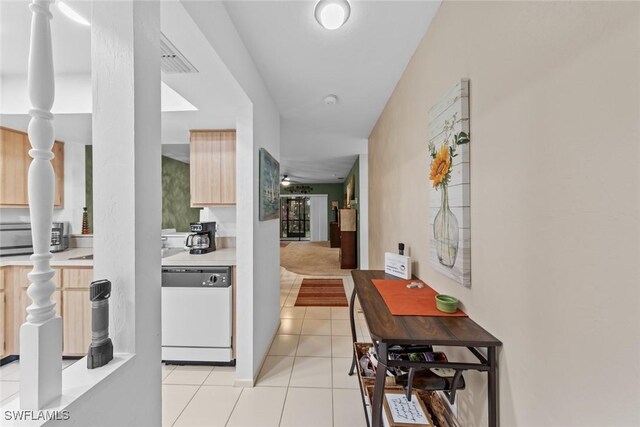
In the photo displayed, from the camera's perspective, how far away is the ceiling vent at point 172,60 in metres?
1.44

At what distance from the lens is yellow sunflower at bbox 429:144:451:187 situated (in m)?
1.36

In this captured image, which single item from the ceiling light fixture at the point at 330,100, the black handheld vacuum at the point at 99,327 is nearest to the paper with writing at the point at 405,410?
the black handheld vacuum at the point at 99,327

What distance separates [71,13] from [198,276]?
1.89 metres

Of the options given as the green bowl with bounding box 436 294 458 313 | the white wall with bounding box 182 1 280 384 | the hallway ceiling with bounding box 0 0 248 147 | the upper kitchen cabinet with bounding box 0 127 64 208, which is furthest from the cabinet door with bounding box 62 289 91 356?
the green bowl with bounding box 436 294 458 313

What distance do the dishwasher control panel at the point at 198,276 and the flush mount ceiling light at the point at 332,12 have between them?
194cm

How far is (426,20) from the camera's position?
5.23 feet

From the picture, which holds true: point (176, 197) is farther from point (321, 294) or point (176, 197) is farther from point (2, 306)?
point (321, 294)

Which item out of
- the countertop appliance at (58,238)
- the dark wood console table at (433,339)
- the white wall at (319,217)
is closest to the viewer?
the dark wood console table at (433,339)

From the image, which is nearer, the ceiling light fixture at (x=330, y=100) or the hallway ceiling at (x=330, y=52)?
the hallway ceiling at (x=330, y=52)

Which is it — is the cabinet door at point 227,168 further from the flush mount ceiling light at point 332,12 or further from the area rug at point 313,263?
the area rug at point 313,263

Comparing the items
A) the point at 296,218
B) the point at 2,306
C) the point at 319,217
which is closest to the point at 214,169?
the point at 2,306

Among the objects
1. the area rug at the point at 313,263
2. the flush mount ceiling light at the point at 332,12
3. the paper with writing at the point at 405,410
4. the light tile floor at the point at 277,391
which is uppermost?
the flush mount ceiling light at the point at 332,12

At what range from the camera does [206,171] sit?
2.93 m

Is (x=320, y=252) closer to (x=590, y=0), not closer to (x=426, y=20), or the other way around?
(x=426, y=20)
